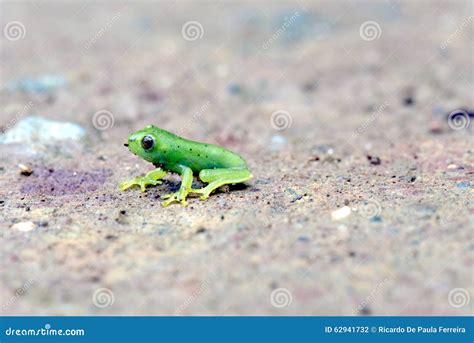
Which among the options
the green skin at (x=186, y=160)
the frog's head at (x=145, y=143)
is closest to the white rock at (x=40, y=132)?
the green skin at (x=186, y=160)

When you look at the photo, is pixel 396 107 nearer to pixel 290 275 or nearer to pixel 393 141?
pixel 393 141

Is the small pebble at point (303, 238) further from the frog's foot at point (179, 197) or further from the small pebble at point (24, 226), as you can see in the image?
the small pebble at point (24, 226)

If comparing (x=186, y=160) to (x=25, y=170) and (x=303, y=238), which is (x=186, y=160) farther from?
(x=25, y=170)

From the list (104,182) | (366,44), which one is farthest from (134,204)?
(366,44)

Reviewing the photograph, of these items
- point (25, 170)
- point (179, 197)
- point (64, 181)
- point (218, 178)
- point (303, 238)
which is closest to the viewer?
point (303, 238)

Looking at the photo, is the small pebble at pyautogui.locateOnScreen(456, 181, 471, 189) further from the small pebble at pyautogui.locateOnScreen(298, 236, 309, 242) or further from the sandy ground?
the small pebble at pyautogui.locateOnScreen(298, 236, 309, 242)

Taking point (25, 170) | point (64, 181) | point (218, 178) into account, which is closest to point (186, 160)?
point (218, 178)
